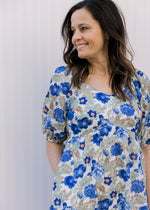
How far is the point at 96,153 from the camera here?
1147 mm

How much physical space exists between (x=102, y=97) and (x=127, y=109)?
12cm

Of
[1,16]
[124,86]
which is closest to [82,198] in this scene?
[124,86]

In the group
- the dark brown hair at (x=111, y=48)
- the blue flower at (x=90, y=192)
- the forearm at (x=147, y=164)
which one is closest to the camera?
the blue flower at (x=90, y=192)

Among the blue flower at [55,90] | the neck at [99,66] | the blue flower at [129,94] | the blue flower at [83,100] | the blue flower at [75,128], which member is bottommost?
the blue flower at [75,128]

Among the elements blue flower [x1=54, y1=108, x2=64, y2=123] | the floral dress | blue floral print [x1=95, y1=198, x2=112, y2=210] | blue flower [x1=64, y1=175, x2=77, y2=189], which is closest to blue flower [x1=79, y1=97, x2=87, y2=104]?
the floral dress

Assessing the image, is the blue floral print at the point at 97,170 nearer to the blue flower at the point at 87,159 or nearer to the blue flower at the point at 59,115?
the blue flower at the point at 87,159

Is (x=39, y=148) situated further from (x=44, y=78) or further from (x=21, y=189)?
(x=44, y=78)

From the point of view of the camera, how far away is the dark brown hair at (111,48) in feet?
4.06

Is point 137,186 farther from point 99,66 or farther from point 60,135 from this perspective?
point 99,66

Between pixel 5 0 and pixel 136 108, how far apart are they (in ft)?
3.30

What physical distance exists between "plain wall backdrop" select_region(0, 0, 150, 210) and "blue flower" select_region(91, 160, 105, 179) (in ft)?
1.87

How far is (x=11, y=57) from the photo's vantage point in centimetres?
161

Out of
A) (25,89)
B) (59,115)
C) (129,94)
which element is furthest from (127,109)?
(25,89)

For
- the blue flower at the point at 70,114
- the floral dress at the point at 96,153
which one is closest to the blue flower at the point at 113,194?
the floral dress at the point at 96,153
